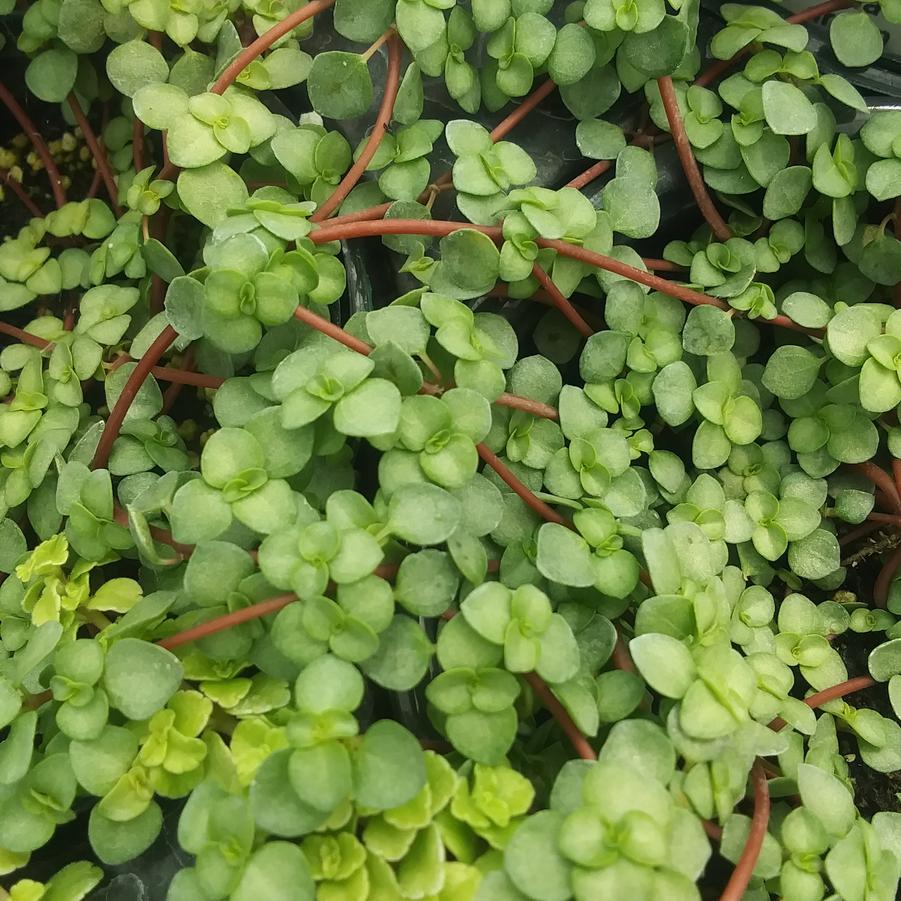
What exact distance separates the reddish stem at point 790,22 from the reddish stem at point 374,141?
33 cm

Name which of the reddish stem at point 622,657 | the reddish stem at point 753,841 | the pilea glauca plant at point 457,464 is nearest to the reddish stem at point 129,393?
the pilea glauca plant at point 457,464

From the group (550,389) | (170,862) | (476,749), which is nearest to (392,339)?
(550,389)

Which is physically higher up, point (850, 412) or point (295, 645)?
point (295, 645)

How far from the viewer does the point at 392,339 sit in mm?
666

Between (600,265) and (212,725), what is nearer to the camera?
(212,725)

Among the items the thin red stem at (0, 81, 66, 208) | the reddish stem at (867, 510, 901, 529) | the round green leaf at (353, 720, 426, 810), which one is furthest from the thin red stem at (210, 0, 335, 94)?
the reddish stem at (867, 510, 901, 529)

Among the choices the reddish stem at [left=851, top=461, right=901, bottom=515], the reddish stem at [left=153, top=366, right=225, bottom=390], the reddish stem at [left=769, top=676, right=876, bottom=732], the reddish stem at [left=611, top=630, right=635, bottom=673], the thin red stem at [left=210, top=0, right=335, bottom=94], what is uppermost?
the thin red stem at [left=210, top=0, right=335, bottom=94]

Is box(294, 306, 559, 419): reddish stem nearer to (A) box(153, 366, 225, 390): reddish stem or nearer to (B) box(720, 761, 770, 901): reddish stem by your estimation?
(A) box(153, 366, 225, 390): reddish stem

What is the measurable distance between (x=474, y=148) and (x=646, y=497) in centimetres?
35

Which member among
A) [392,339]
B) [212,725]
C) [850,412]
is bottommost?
[850,412]

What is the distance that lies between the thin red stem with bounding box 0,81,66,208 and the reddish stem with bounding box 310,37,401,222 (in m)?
0.47

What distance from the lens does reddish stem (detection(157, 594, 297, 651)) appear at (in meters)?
0.60

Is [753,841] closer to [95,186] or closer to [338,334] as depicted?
[338,334]

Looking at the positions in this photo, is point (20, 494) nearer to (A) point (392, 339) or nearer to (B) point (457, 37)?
(A) point (392, 339)
